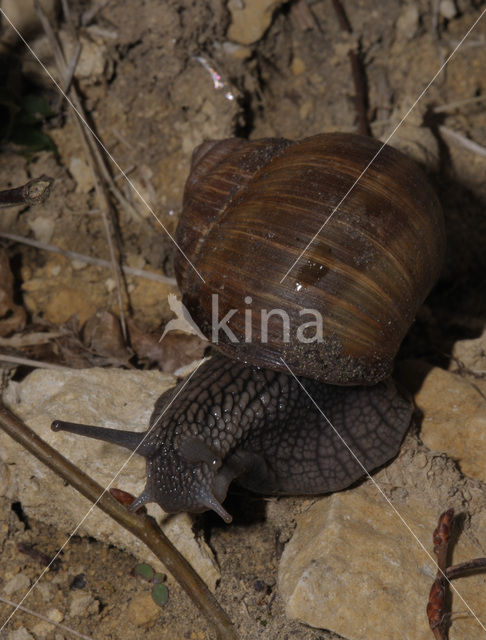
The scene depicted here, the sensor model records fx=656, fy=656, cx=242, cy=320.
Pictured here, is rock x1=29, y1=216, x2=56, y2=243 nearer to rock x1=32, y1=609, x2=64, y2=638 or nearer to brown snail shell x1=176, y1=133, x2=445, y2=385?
brown snail shell x1=176, y1=133, x2=445, y2=385

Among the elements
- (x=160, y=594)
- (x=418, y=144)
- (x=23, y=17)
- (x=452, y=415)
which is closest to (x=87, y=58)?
(x=23, y=17)

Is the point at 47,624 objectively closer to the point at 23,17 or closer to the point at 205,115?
the point at 205,115

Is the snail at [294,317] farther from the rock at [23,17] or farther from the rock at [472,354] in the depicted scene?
the rock at [23,17]

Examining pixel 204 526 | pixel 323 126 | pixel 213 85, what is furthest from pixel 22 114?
pixel 204 526

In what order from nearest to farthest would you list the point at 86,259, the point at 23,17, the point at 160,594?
the point at 160,594
the point at 86,259
the point at 23,17

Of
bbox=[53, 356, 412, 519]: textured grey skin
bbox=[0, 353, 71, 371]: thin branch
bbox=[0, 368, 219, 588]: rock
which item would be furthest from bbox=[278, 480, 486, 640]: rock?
bbox=[0, 353, 71, 371]: thin branch

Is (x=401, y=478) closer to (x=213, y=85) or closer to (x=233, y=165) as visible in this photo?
(x=233, y=165)
